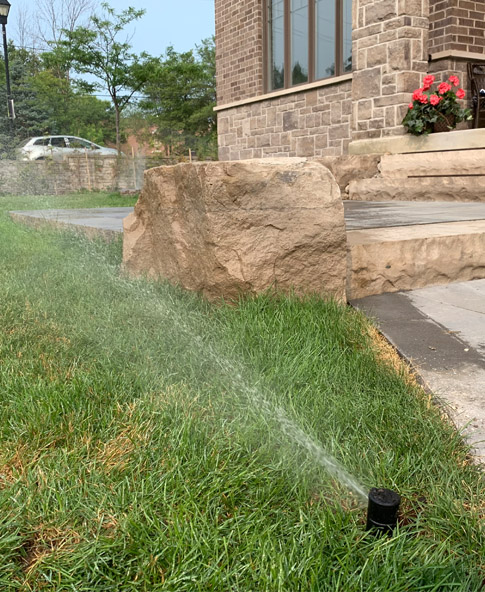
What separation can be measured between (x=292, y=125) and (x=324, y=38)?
56.7 inches

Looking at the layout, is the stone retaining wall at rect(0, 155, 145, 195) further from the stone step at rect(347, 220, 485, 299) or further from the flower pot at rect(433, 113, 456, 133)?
the stone step at rect(347, 220, 485, 299)

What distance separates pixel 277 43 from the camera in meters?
10.1

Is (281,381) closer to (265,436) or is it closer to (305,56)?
(265,436)

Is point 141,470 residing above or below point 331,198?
below

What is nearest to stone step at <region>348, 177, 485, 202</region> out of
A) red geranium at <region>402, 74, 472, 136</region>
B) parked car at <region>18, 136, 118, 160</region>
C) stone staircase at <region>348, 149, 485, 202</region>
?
stone staircase at <region>348, 149, 485, 202</region>

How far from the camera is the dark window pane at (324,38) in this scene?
349 inches

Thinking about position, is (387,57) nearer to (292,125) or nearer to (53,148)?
(292,125)

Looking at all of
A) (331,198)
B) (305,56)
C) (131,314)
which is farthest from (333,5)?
(131,314)

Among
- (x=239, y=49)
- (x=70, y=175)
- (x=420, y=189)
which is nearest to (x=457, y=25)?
(x=420, y=189)

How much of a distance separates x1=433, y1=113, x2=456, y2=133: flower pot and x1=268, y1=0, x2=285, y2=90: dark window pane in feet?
14.0

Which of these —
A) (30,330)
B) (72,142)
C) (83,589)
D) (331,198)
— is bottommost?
(83,589)

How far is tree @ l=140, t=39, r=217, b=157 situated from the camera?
24672mm

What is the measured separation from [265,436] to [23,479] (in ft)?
2.01

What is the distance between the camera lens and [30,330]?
237 cm
